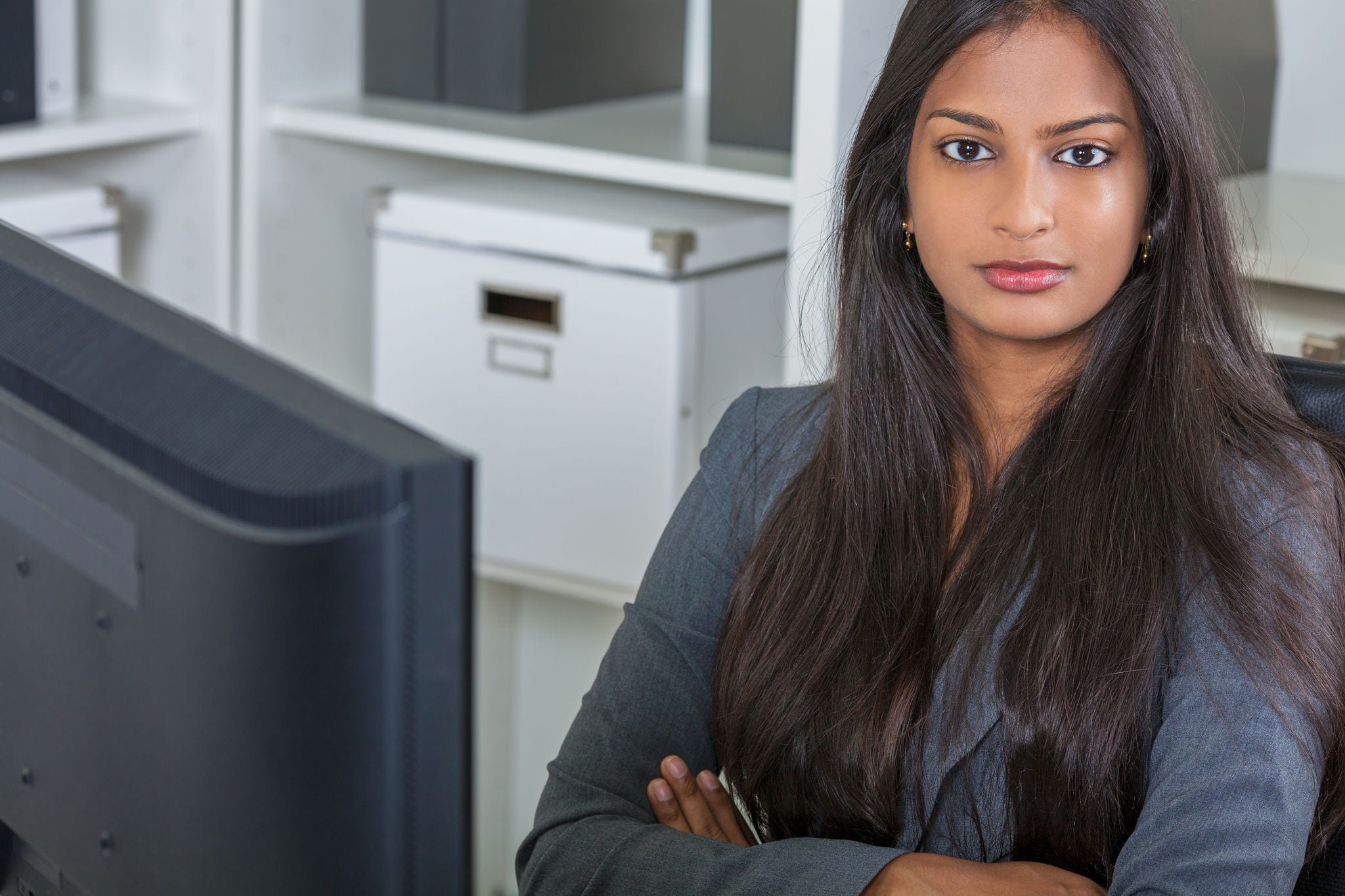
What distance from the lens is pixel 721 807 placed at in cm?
103

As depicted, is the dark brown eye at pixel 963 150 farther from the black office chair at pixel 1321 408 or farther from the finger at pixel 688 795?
the finger at pixel 688 795

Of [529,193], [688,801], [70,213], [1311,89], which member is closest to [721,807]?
[688,801]

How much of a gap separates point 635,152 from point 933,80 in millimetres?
669

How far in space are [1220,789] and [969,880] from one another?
0.14 meters

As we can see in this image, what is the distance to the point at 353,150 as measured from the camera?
1.90 meters

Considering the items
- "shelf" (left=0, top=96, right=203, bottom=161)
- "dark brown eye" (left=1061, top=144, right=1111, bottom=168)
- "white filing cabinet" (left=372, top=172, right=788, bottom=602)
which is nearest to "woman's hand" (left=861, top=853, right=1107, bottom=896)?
"dark brown eye" (left=1061, top=144, right=1111, bottom=168)

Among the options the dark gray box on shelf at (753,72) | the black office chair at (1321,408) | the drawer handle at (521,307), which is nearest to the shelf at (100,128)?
the drawer handle at (521,307)

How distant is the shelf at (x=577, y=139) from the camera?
1551 mm

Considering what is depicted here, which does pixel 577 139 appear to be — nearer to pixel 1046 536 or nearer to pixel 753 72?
pixel 753 72

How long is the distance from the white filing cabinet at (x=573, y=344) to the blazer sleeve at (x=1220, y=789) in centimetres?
→ 78

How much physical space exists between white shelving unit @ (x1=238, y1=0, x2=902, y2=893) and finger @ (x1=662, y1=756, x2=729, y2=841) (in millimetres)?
388

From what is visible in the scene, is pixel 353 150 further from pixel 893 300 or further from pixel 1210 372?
pixel 1210 372

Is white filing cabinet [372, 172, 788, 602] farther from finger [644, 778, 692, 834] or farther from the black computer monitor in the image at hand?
the black computer monitor

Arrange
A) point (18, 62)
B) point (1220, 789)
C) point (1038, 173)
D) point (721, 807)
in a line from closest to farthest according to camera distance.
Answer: point (1220, 789) < point (1038, 173) < point (721, 807) < point (18, 62)
